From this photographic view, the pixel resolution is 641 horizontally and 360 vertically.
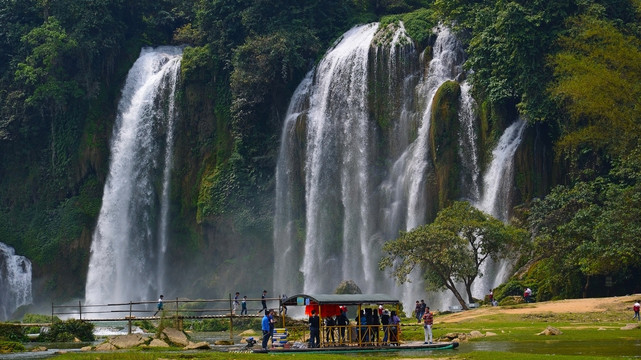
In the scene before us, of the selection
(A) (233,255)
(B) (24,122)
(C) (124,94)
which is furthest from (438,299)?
(B) (24,122)

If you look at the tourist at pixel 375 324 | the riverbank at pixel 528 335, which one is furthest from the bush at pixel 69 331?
the tourist at pixel 375 324

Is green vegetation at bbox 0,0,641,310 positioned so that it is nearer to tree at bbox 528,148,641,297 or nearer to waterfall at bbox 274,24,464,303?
tree at bbox 528,148,641,297

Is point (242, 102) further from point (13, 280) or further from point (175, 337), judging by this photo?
point (175, 337)

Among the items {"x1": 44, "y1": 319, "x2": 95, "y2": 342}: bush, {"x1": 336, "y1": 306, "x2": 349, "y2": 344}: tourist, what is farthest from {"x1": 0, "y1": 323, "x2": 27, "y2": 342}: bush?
{"x1": 336, "y1": 306, "x2": 349, "y2": 344}: tourist

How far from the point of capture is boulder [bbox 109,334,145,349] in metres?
43.2

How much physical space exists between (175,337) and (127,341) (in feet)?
7.19

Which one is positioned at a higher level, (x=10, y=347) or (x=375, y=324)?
(x=375, y=324)

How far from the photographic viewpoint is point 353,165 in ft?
233

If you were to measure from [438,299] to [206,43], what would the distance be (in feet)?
112

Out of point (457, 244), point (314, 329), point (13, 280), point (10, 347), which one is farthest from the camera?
point (13, 280)

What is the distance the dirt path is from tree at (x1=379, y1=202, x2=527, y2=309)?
3.39 meters

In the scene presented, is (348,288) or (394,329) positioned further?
(348,288)

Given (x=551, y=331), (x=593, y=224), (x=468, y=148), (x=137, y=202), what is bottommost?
(x=551, y=331)

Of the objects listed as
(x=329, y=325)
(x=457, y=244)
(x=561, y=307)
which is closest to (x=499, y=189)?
(x=457, y=244)
